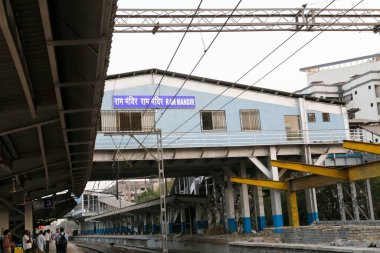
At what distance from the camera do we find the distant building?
234ft

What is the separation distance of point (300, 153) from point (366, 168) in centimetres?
1848

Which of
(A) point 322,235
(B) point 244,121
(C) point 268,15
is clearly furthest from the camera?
(B) point 244,121

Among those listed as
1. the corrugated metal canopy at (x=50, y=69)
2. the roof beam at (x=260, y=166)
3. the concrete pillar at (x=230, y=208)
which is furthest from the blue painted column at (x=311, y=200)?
the corrugated metal canopy at (x=50, y=69)

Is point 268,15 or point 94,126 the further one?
point 268,15

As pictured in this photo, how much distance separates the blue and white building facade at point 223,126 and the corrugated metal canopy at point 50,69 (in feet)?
49.7

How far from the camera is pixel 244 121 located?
34.3m

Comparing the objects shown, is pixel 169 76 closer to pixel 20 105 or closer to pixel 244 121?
pixel 244 121

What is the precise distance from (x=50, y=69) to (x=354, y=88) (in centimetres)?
7132

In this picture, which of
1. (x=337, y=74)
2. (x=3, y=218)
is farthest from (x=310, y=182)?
(x=337, y=74)

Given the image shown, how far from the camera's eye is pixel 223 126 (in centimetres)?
3372

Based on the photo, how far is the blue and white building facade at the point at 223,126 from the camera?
31500 mm

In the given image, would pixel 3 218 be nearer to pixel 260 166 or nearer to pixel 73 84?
pixel 260 166

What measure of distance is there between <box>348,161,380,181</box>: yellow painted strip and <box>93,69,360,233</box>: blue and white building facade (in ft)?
50.6

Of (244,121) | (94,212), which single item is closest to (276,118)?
(244,121)
